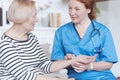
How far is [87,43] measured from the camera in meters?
1.82

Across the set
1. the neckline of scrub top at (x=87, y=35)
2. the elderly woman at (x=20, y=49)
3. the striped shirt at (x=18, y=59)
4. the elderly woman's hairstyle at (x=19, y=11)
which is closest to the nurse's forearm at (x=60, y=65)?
the elderly woman at (x=20, y=49)

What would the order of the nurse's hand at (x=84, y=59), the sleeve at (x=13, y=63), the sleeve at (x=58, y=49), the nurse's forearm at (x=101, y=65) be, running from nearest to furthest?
the sleeve at (x=13, y=63)
the nurse's hand at (x=84, y=59)
the nurse's forearm at (x=101, y=65)
the sleeve at (x=58, y=49)

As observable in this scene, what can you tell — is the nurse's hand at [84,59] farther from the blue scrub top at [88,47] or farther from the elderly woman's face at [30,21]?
the elderly woman's face at [30,21]

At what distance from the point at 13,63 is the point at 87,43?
1.84ft

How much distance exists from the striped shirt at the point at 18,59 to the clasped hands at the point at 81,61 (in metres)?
0.23

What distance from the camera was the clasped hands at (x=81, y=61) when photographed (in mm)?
1669

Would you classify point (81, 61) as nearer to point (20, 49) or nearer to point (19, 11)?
point (20, 49)

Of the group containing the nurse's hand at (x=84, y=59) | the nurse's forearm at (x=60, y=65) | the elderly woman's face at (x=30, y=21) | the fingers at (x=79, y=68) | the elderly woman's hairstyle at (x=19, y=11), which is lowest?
the fingers at (x=79, y=68)

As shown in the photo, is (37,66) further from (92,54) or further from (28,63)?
(92,54)

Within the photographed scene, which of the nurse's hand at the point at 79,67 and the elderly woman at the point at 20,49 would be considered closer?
the elderly woman at the point at 20,49

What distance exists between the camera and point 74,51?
1833 mm

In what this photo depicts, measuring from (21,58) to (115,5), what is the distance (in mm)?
1743

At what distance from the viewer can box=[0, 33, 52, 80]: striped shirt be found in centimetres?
151

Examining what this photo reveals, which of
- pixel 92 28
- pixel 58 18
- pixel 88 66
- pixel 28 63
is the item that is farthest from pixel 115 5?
pixel 28 63
